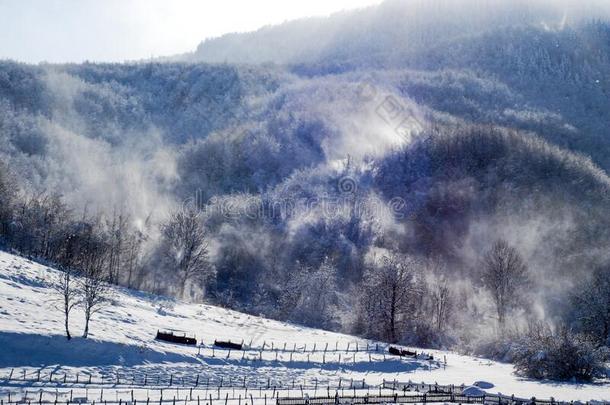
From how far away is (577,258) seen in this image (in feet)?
417

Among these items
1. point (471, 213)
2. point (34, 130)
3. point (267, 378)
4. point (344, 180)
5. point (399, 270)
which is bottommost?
point (267, 378)

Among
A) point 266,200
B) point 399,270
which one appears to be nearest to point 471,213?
point 266,200

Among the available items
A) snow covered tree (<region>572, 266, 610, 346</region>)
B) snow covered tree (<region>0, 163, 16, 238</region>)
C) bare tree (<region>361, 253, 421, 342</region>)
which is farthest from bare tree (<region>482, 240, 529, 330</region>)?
snow covered tree (<region>0, 163, 16, 238</region>)

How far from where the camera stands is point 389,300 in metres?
85.0

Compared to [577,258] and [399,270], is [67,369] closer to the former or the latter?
[399,270]

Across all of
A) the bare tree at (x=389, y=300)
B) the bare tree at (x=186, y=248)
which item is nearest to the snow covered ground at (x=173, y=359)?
the bare tree at (x=389, y=300)

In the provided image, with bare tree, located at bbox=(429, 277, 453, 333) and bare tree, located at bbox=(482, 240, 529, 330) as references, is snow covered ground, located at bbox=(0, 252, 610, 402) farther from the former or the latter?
bare tree, located at bbox=(482, 240, 529, 330)

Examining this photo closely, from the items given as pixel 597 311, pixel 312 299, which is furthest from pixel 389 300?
pixel 597 311

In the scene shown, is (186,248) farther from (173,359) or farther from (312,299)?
(173,359)

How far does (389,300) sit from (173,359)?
43.4 metres

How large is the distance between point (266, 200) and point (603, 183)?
3717 inches

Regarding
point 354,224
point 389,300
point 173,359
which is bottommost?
point 173,359

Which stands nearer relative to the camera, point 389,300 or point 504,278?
point 389,300

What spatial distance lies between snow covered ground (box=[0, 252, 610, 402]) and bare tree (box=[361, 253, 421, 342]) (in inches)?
609
